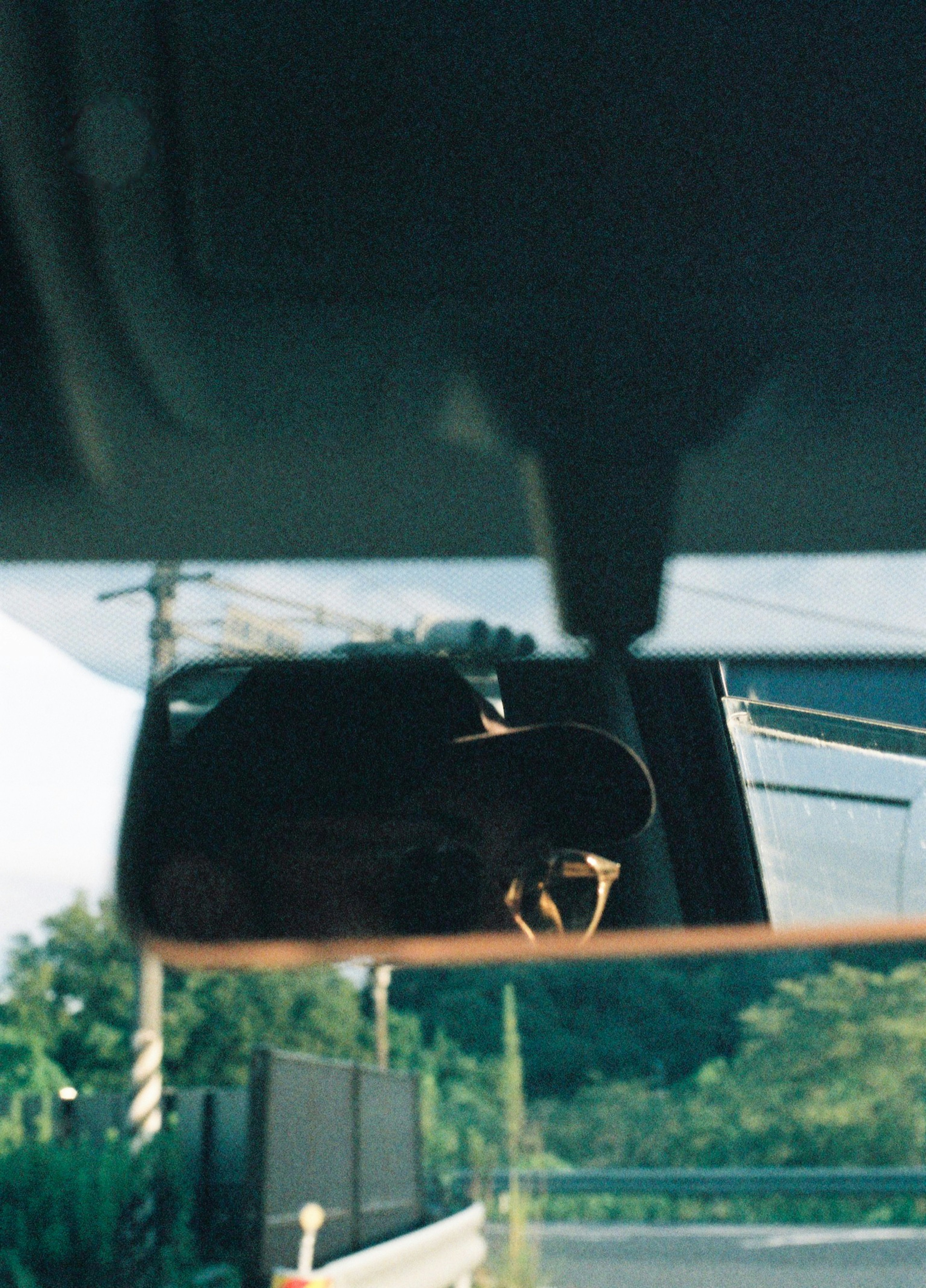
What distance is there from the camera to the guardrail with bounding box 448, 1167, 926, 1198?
2152 centimetres

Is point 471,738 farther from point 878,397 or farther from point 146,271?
point 878,397

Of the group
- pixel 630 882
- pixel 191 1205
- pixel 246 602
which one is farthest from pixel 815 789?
pixel 191 1205

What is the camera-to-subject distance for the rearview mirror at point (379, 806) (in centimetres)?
173

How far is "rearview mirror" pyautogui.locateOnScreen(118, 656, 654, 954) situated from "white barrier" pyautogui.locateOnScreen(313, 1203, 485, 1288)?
21.4 ft

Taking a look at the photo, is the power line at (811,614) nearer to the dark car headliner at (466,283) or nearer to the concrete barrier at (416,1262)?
the dark car headliner at (466,283)

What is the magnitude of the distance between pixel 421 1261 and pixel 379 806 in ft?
32.5

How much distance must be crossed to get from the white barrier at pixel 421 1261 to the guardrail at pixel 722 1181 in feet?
27.2

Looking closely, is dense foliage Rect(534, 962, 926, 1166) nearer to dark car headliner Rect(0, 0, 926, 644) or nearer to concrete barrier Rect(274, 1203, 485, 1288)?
concrete barrier Rect(274, 1203, 485, 1288)

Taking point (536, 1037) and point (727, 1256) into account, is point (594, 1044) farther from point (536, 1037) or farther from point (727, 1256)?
point (727, 1256)

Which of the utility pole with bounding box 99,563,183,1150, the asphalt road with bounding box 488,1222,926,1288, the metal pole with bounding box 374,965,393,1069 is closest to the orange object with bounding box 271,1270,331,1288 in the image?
the utility pole with bounding box 99,563,183,1150

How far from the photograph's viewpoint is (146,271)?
1.99 m

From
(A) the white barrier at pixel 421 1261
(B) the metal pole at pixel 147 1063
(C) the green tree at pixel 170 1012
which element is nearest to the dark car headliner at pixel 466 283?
(A) the white barrier at pixel 421 1261

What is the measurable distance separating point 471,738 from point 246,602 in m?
0.85

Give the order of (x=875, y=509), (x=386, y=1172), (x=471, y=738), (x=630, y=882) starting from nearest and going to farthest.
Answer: (x=471, y=738) < (x=630, y=882) < (x=875, y=509) < (x=386, y=1172)
